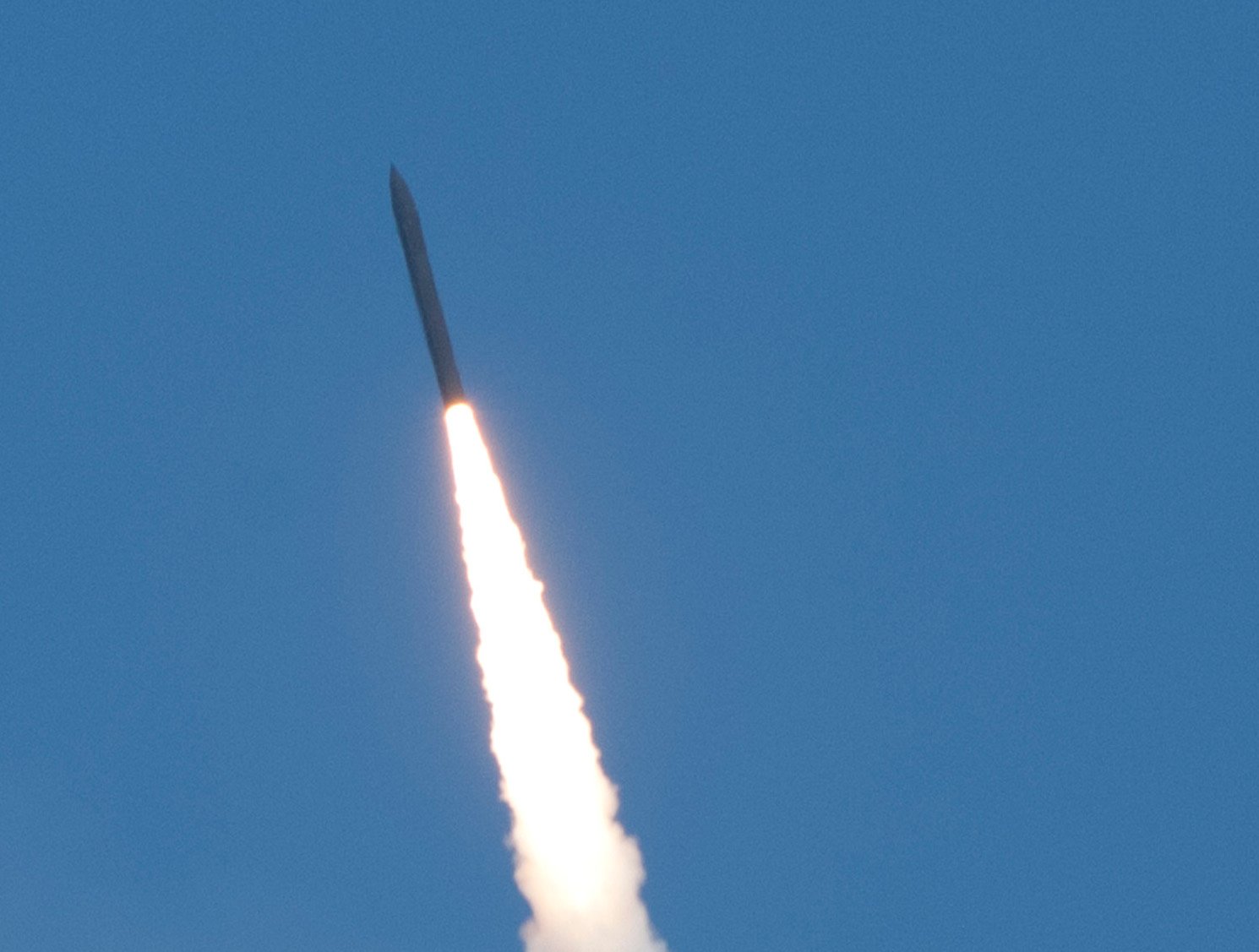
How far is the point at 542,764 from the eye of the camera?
90625 mm

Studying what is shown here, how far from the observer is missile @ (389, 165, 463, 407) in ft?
284

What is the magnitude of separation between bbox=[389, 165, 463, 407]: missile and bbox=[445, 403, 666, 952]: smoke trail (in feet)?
12.1

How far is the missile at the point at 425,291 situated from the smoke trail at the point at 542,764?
3693 mm

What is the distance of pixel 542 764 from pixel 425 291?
38.4ft

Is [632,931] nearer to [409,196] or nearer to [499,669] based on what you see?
[499,669]

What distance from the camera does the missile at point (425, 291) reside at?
86.5 metres

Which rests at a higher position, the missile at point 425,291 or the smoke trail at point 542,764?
the missile at point 425,291

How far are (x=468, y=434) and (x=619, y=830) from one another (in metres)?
10.2

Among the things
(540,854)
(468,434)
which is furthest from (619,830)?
(468,434)

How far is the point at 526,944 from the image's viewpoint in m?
90.0

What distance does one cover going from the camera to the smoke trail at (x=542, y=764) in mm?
89875

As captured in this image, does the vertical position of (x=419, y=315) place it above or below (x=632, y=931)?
above

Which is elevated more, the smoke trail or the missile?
the missile

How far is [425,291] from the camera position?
86688 millimetres
